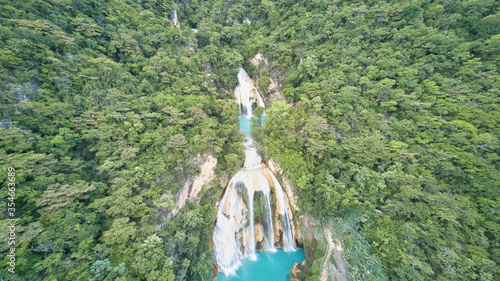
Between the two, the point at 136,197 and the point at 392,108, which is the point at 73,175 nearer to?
the point at 136,197

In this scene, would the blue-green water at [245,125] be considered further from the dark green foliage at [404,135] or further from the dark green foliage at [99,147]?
the dark green foliage at [99,147]

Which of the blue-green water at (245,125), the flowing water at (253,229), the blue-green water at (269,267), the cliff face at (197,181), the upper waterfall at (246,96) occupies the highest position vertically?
the upper waterfall at (246,96)

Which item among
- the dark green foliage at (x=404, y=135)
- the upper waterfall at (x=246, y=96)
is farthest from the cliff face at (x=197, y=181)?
the upper waterfall at (x=246, y=96)

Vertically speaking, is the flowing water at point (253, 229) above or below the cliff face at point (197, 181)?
below

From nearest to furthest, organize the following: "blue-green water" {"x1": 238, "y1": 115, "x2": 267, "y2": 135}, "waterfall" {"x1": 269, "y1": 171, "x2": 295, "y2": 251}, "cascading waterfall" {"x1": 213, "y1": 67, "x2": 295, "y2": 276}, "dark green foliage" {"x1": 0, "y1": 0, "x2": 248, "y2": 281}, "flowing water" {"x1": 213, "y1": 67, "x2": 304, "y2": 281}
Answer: "dark green foliage" {"x1": 0, "y1": 0, "x2": 248, "y2": 281}, "flowing water" {"x1": 213, "y1": 67, "x2": 304, "y2": 281}, "cascading waterfall" {"x1": 213, "y1": 67, "x2": 295, "y2": 276}, "waterfall" {"x1": 269, "y1": 171, "x2": 295, "y2": 251}, "blue-green water" {"x1": 238, "y1": 115, "x2": 267, "y2": 135}

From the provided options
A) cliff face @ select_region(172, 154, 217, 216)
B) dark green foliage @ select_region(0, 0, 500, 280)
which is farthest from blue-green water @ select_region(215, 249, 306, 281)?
cliff face @ select_region(172, 154, 217, 216)

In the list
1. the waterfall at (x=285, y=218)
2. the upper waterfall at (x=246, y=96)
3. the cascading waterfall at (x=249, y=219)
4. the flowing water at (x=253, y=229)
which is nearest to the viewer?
the flowing water at (x=253, y=229)

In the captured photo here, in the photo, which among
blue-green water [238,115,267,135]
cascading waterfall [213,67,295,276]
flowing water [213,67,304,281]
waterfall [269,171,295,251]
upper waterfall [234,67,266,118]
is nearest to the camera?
flowing water [213,67,304,281]

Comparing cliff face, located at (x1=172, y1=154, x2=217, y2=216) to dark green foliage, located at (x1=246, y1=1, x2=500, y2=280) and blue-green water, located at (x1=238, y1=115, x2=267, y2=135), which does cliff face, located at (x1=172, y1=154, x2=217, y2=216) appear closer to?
dark green foliage, located at (x1=246, y1=1, x2=500, y2=280)

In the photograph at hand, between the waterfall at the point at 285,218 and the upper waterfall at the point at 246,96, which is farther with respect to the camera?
the upper waterfall at the point at 246,96

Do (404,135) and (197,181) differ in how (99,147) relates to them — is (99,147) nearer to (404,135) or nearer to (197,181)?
(197,181)

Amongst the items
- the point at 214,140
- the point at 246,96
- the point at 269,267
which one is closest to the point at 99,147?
the point at 214,140
